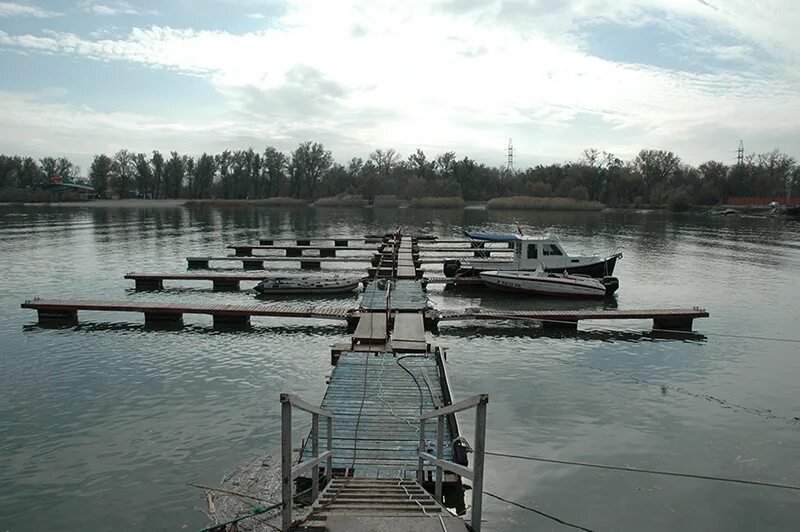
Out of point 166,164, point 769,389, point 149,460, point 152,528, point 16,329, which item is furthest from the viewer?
point 166,164

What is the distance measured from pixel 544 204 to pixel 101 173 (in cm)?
10510

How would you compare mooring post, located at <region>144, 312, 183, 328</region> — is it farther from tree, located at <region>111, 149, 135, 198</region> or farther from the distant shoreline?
tree, located at <region>111, 149, 135, 198</region>

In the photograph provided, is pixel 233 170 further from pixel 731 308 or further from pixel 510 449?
pixel 510 449

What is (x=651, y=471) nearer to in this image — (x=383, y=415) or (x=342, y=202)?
(x=383, y=415)

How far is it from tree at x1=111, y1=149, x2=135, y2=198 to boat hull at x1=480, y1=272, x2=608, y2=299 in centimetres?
13853

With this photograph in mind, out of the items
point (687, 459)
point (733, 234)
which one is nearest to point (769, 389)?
point (687, 459)

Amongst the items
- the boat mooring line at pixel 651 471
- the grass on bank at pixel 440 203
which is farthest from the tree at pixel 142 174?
the boat mooring line at pixel 651 471

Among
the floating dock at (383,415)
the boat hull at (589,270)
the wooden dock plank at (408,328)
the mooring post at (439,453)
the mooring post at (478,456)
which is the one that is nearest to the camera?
the mooring post at (478,456)

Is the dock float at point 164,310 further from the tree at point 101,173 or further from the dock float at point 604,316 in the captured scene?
the tree at point 101,173

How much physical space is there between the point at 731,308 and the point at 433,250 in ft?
71.8

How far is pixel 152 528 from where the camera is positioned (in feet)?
30.1

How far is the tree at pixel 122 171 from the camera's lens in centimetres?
14500

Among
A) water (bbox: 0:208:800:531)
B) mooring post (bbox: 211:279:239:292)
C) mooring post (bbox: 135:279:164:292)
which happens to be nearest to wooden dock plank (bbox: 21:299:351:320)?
water (bbox: 0:208:800:531)

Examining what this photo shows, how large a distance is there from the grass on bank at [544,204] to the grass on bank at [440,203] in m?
7.38
